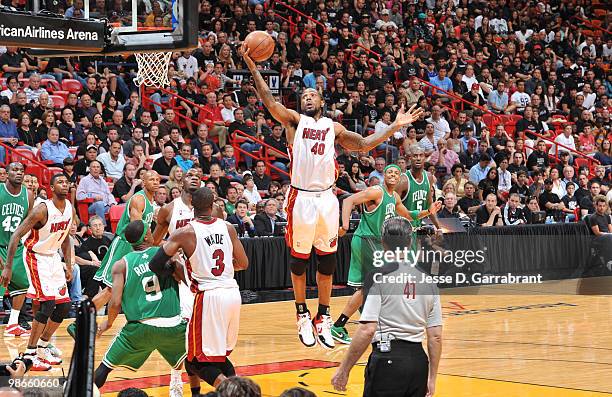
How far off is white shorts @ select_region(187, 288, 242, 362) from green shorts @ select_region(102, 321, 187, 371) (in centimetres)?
43

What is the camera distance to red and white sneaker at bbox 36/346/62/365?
1037 cm

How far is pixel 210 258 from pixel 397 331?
175 cm

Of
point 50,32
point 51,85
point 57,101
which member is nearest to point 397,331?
point 50,32

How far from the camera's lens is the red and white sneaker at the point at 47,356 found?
10.4 meters

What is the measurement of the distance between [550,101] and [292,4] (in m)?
6.50

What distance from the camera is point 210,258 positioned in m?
7.58

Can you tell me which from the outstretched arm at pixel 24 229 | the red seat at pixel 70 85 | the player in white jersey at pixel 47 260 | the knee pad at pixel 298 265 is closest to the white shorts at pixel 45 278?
the player in white jersey at pixel 47 260

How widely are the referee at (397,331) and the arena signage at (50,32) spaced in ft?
10.8

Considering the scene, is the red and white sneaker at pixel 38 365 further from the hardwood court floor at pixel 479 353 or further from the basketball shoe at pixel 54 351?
the basketball shoe at pixel 54 351

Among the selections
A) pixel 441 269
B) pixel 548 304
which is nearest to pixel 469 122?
pixel 441 269

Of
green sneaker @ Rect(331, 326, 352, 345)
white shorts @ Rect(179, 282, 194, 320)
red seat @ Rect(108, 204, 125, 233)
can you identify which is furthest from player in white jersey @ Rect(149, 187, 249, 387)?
red seat @ Rect(108, 204, 125, 233)

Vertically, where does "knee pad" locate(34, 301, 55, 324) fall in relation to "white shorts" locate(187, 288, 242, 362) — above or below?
below

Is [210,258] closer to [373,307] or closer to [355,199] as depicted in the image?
[373,307]

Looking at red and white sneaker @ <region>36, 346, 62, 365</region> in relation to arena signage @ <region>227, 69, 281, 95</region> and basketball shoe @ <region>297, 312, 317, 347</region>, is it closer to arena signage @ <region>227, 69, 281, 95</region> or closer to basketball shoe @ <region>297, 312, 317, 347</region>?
basketball shoe @ <region>297, 312, 317, 347</region>
